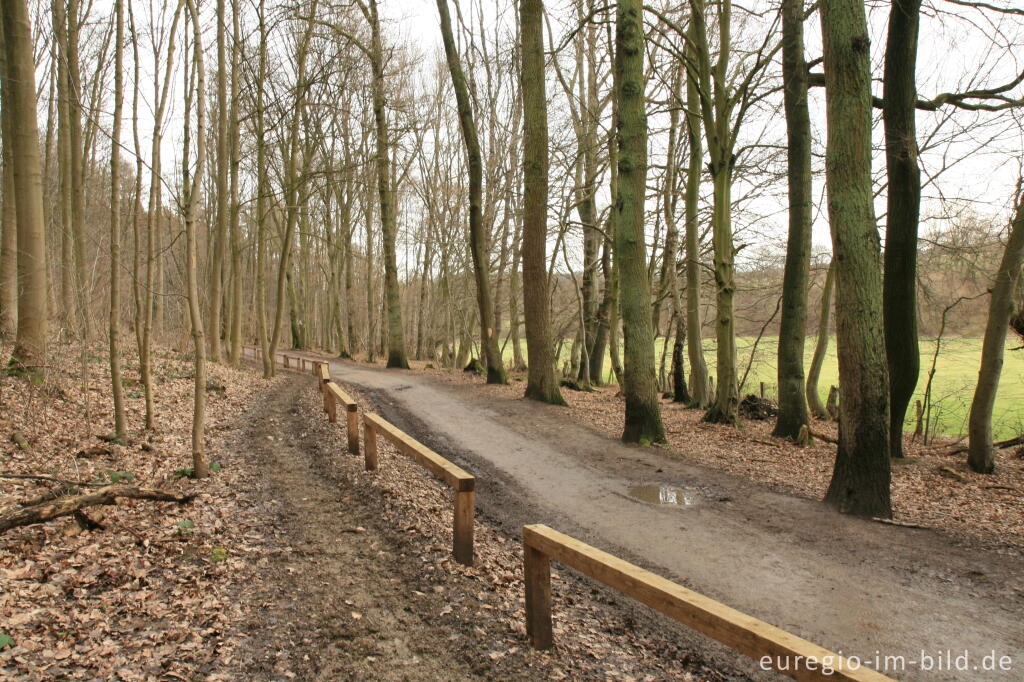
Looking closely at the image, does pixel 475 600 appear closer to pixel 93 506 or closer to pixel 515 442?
pixel 93 506

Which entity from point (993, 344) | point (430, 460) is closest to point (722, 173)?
point (993, 344)

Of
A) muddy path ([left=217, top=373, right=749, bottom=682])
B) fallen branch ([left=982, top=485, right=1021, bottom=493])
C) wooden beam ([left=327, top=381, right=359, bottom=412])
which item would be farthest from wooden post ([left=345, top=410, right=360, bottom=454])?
fallen branch ([left=982, top=485, right=1021, bottom=493])

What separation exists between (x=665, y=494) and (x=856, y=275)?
3.18 meters

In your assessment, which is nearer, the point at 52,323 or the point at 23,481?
the point at 23,481

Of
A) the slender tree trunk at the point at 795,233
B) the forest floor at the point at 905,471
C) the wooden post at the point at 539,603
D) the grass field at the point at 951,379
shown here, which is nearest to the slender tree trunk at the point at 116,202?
the wooden post at the point at 539,603

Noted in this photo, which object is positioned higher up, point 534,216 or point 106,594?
point 534,216

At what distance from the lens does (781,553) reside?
5.29 metres

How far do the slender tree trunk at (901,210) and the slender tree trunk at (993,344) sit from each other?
50.9 inches

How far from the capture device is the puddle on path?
6789mm

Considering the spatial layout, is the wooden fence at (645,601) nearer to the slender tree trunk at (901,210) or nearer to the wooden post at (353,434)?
the wooden post at (353,434)

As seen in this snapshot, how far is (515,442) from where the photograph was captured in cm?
966

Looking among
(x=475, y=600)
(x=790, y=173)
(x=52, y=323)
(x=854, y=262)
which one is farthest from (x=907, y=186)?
(x=52, y=323)

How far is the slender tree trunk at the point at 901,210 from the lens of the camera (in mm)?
8648

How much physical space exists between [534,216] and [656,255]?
7788mm
